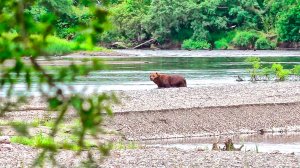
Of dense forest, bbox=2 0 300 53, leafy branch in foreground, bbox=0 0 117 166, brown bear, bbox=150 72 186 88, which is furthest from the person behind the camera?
dense forest, bbox=2 0 300 53

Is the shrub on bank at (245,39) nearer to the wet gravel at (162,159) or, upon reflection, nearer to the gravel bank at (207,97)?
the gravel bank at (207,97)

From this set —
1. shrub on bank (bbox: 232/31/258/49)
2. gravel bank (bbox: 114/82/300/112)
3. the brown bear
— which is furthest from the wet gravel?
shrub on bank (bbox: 232/31/258/49)

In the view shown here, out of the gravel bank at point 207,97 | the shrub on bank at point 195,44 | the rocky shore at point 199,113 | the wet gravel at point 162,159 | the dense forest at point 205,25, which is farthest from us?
the shrub on bank at point 195,44

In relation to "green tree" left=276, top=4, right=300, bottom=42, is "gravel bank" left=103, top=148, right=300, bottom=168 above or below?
above

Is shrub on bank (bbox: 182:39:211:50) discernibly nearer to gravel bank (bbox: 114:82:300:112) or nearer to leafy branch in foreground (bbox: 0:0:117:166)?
gravel bank (bbox: 114:82:300:112)

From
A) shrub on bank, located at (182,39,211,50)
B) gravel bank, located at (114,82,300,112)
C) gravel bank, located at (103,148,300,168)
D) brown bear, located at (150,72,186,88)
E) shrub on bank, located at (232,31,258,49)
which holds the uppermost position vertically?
gravel bank, located at (103,148,300,168)

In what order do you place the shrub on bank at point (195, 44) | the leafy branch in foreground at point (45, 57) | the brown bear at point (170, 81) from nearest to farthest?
the leafy branch in foreground at point (45, 57) → the brown bear at point (170, 81) → the shrub on bank at point (195, 44)

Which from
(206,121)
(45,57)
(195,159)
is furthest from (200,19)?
(45,57)

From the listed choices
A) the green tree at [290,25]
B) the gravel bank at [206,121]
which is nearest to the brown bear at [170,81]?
the gravel bank at [206,121]

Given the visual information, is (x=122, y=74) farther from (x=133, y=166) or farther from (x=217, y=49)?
(x=217, y=49)

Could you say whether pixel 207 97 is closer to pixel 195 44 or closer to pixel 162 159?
pixel 162 159

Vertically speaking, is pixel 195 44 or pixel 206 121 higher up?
pixel 206 121

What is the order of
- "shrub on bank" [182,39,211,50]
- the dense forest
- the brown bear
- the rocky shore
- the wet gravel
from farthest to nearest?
"shrub on bank" [182,39,211,50]
the dense forest
the brown bear
the rocky shore
the wet gravel

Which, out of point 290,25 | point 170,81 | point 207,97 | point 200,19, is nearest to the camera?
point 207,97
